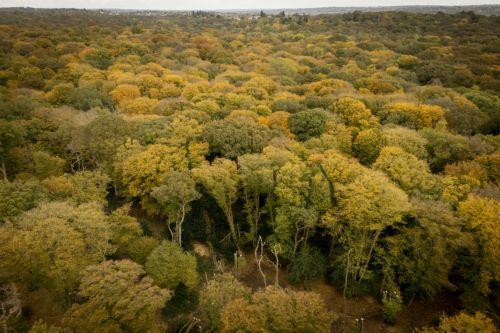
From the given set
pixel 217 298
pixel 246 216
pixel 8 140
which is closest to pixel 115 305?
pixel 217 298

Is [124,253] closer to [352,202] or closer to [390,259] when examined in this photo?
[352,202]

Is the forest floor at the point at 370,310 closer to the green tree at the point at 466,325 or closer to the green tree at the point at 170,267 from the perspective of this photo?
the green tree at the point at 170,267

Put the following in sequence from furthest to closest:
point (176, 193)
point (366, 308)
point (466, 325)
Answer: point (366, 308)
point (176, 193)
point (466, 325)

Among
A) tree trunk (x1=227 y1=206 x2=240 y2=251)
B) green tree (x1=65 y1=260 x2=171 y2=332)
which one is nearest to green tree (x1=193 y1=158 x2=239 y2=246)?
tree trunk (x1=227 y1=206 x2=240 y2=251)

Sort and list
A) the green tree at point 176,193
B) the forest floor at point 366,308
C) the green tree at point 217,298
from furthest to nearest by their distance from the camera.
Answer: the green tree at point 176,193 → the forest floor at point 366,308 → the green tree at point 217,298

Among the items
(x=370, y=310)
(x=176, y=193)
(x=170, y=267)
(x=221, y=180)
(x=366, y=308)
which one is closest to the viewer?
(x=170, y=267)

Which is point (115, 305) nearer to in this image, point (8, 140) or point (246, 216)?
point (246, 216)

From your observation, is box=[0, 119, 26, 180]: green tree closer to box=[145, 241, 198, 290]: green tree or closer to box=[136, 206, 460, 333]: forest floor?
box=[145, 241, 198, 290]: green tree

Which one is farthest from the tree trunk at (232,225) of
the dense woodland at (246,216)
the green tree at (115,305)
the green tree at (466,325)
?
the green tree at (466,325)
